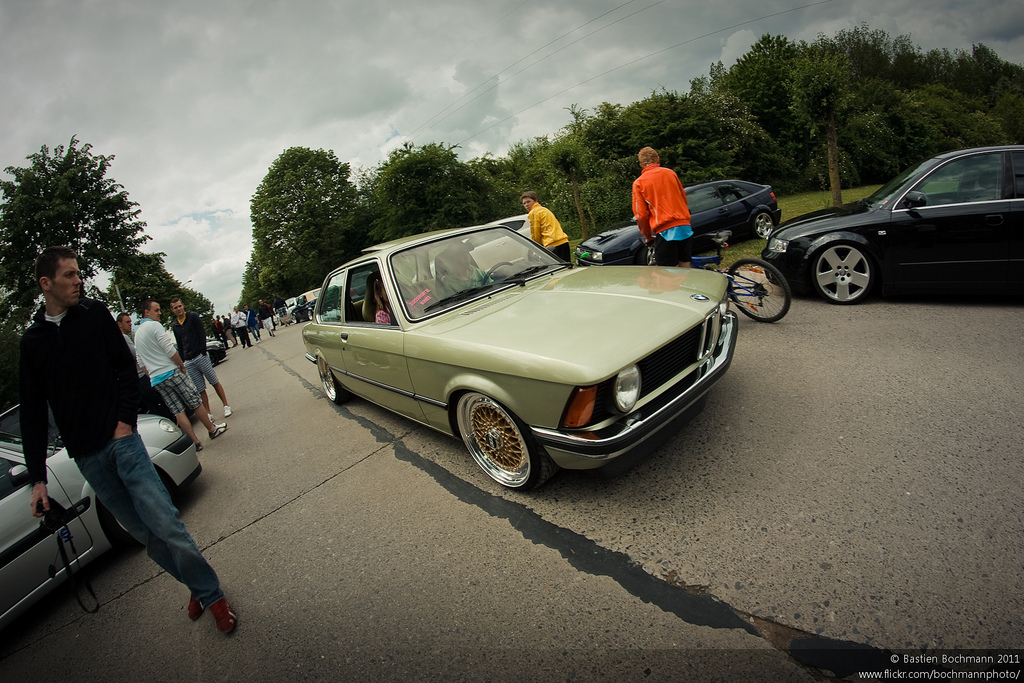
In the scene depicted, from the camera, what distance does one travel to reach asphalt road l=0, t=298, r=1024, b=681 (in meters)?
1.83

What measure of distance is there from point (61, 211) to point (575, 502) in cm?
3203

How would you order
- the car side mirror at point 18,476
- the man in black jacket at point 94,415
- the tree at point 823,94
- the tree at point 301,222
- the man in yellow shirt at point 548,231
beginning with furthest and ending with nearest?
1. the tree at point 301,222
2. the tree at point 823,94
3. the man in yellow shirt at point 548,231
4. the car side mirror at point 18,476
5. the man in black jacket at point 94,415

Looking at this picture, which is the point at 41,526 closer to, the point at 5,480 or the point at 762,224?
the point at 5,480

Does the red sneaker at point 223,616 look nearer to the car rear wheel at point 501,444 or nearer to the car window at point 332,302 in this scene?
the car rear wheel at point 501,444

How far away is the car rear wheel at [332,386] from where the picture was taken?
18.5ft

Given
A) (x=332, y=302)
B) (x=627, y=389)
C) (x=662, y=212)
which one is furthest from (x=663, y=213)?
(x=332, y=302)

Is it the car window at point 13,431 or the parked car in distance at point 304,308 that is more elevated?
the parked car in distance at point 304,308

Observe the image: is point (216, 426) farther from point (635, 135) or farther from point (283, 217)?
point (283, 217)

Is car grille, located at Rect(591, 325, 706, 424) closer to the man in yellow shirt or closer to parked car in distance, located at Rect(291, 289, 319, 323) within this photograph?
the man in yellow shirt

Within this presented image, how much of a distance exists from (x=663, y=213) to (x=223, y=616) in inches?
192

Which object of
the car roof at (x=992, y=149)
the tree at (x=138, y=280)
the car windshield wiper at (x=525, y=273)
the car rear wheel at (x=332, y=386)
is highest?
the tree at (x=138, y=280)

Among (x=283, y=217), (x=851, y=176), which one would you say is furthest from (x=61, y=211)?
(x=851, y=176)

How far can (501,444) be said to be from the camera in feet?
9.73

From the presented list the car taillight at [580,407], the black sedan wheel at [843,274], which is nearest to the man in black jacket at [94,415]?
the car taillight at [580,407]
